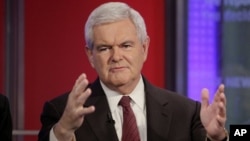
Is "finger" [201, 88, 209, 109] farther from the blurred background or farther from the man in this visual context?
the blurred background

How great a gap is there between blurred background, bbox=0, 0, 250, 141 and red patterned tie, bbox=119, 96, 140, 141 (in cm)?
136

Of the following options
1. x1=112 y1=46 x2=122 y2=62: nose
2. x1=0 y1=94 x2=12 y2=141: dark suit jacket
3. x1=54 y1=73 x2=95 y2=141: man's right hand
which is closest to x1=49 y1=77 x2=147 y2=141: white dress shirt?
x1=112 y1=46 x2=122 y2=62: nose

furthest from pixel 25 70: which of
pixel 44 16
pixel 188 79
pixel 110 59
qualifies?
pixel 110 59

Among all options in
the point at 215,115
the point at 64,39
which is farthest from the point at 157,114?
the point at 64,39

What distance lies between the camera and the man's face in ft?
5.84

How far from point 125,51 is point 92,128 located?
0.93 ft

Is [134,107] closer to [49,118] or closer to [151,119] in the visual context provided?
[151,119]

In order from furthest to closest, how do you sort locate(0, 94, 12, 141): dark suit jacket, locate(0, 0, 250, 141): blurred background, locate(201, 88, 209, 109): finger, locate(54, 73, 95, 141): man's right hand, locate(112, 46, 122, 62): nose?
locate(0, 0, 250, 141): blurred background → locate(0, 94, 12, 141): dark suit jacket → locate(112, 46, 122, 62): nose → locate(201, 88, 209, 109): finger → locate(54, 73, 95, 141): man's right hand

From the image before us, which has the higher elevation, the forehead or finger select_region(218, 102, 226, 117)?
the forehead

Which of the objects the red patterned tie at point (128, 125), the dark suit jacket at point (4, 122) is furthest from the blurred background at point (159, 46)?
the red patterned tie at point (128, 125)

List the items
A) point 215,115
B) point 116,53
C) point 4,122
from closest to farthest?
1. point 215,115
2. point 116,53
3. point 4,122

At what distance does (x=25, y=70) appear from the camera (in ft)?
10.5

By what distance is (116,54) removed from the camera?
177 cm

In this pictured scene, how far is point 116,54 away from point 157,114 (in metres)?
0.26
